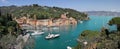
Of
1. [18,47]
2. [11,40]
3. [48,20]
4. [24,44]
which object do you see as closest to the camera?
[11,40]

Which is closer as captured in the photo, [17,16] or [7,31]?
[7,31]

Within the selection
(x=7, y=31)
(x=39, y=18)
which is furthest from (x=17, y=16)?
(x=7, y=31)

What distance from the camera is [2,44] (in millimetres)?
33375

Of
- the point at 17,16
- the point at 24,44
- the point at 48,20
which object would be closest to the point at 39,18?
the point at 48,20

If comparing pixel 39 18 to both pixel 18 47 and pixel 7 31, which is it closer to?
pixel 7 31

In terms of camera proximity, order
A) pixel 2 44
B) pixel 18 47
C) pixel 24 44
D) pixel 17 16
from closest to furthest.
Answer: pixel 2 44, pixel 18 47, pixel 24 44, pixel 17 16

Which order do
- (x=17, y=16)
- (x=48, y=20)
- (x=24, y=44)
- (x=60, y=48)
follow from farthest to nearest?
(x=17, y=16) < (x=48, y=20) < (x=60, y=48) < (x=24, y=44)

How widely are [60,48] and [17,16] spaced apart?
74212 millimetres

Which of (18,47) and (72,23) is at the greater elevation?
(18,47)

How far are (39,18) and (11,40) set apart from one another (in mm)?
83077

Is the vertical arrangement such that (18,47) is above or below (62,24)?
above

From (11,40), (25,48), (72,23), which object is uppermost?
(11,40)

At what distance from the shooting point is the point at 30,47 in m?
44.3

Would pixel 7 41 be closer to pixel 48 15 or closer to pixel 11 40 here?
pixel 11 40
